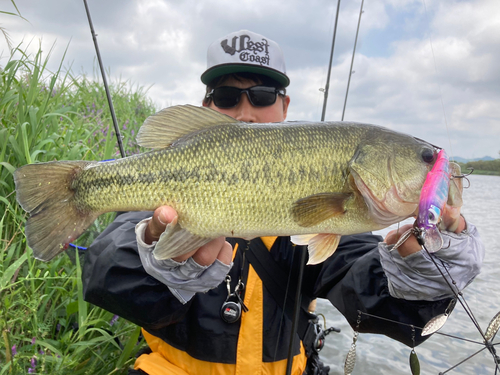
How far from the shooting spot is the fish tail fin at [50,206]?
142 centimetres

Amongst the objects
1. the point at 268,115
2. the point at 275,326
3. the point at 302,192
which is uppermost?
the point at 268,115

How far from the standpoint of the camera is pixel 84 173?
1507 mm

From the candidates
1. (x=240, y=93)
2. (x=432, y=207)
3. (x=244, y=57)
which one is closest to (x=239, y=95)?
(x=240, y=93)

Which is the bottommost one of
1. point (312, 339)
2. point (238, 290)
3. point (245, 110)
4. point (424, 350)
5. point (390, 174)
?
point (424, 350)

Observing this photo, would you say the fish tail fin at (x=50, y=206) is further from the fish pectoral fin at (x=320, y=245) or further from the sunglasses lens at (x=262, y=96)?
the sunglasses lens at (x=262, y=96)

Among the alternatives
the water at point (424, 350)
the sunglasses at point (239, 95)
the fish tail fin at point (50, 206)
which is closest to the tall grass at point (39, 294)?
the fish tail fin at point (50, 206)

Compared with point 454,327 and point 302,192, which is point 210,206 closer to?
point 302,192

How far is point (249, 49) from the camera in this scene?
8.38ft

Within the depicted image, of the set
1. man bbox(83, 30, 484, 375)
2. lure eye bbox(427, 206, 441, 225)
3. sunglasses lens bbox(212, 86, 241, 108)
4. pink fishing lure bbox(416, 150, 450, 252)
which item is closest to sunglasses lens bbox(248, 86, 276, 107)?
sunglasses lens bbox(212, 86, 241, 108)

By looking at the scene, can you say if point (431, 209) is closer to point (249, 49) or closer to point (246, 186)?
point (246, 186)

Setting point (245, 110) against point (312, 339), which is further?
point (245, 110)

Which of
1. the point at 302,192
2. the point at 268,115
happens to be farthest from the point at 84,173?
the point at 268,115

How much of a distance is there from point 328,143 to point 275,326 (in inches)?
45.1

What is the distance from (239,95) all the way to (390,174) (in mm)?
1465
